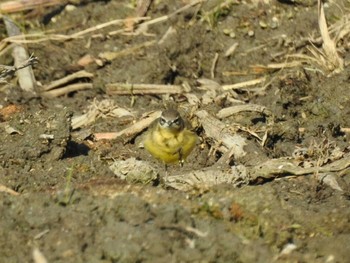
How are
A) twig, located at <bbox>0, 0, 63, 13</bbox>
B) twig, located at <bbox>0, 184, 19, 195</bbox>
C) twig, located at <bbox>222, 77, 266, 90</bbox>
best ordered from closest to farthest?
1. twig, located at <bbox>0, 184, 19, 195</bbox>
2. twig, located at <bbox>222, 77, 266, 90</bbox>
3. twig, located at <bbox>0, 0, 63, 13</bbox>

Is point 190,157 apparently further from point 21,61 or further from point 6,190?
point 21,61

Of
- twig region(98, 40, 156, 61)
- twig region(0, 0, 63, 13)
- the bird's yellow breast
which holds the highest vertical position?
twig region(0, 0, 63, 13)

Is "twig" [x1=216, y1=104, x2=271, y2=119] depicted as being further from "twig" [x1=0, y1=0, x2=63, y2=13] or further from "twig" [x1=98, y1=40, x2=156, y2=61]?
"twig" [x1=0, y1=0, x2=63, y2=13]

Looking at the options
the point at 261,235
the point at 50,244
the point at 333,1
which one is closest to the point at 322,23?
the point at 333,1

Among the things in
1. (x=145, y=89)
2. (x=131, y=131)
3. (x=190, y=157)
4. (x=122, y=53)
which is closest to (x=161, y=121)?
(x=131, y=131)

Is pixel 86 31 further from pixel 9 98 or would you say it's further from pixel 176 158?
pixel 176 158

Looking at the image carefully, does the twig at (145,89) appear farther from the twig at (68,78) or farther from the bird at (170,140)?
the bird at (170,140)

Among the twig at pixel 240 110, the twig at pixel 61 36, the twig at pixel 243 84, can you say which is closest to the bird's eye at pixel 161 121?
the twig at pixel 240 110

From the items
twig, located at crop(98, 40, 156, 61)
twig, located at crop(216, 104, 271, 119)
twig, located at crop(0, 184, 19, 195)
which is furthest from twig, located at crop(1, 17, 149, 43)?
twig, located at crop(0, 184, 19, 195)
